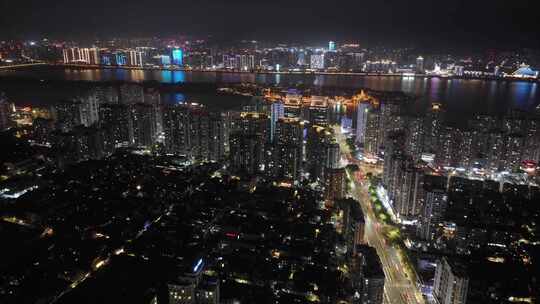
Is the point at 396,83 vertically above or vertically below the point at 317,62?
below

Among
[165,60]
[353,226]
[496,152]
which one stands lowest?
[353,226]

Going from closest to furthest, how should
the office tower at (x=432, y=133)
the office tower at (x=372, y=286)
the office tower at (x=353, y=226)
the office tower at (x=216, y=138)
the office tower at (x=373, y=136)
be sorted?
the office tower at (x=372, y=286) → the office tower at (x=353, y=226) → the office tower at (x=432, y=133) → the office tower at (x=216, y=138) → the office tower at (x=373, y=136)

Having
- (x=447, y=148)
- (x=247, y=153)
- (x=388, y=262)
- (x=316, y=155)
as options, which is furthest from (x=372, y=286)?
(x=447, y=148)

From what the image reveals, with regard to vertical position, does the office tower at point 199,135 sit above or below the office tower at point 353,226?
above

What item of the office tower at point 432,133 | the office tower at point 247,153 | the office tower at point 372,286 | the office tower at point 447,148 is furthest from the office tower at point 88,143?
the office tower at point 447,148

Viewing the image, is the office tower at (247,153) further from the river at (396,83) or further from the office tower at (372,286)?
the river at (396,83)

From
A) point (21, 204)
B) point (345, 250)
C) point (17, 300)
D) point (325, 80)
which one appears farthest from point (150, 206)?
point (325, 80)

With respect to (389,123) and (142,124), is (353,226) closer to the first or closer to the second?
(389,123)
